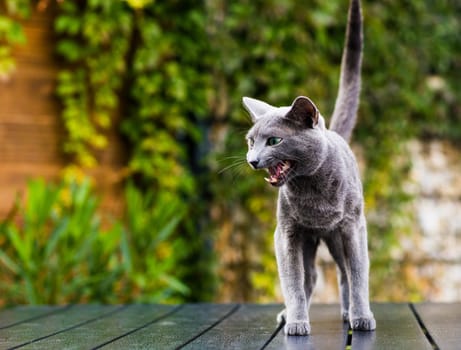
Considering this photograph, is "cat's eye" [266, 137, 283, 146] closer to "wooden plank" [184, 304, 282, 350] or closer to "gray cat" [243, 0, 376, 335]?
"gray cat" [243, 0, 376, 335]

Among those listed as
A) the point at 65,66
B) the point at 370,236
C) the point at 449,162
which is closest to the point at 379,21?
the point at 449,162

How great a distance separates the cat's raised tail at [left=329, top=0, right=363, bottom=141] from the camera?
2.46m

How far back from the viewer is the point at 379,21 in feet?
15.0

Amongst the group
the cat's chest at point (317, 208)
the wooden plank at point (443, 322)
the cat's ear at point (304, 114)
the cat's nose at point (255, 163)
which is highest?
the cat's ear at point (304, 114)

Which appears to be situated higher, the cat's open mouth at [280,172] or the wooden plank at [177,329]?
the cat's open mouth at [280,172]

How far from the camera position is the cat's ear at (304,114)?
1.95 meters

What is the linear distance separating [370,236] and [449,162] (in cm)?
74

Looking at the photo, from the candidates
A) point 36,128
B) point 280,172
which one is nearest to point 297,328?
point 280,172

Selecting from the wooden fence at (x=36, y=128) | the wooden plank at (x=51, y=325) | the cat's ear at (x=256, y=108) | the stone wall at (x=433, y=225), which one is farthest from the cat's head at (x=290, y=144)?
the stone wall at (x=433, y=225)

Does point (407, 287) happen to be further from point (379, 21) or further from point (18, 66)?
point (18, 66)

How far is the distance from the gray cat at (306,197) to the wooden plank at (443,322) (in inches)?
7.8

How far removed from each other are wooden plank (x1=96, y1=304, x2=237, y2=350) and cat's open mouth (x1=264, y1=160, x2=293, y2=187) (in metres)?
0.49

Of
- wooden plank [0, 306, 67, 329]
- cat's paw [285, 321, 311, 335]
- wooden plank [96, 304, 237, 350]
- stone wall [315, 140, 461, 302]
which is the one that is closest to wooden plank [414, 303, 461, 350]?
cat's paw [285, 321, 311, 335]

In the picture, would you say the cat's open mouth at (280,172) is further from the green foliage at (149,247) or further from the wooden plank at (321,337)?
the green foliage at (149,247)
